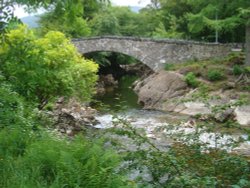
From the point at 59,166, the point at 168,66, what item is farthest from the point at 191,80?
the point at 59,166

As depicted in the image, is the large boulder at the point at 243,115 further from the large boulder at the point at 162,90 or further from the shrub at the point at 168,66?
the shrub at the point at 168,66

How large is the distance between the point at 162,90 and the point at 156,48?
6586 mm

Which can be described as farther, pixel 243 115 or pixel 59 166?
pixel 243 115

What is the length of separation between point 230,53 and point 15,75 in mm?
20126

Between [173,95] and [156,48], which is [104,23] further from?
[173,95]

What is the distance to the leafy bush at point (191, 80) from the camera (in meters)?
23.1

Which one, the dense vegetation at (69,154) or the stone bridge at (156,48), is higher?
the dense vegetation at (69,154)

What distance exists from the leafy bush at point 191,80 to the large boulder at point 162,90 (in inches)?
9.5

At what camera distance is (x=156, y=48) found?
30.3 metres

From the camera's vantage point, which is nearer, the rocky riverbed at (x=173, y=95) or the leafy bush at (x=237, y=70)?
the rocky riverbed at (x=173, y=95)

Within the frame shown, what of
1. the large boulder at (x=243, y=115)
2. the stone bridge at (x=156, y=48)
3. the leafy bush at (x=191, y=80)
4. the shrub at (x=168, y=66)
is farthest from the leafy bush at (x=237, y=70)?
the shrub at (x=168, y=66)

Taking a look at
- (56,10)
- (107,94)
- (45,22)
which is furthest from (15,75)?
(45,22)

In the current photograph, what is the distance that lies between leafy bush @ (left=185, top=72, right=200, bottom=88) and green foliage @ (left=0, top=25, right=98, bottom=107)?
23.5ft

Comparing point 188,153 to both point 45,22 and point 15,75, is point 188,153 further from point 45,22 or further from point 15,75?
point 45,22
